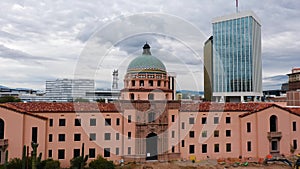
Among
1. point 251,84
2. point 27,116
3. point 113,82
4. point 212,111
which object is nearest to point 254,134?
point 212,111

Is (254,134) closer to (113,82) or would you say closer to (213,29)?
(113,82)

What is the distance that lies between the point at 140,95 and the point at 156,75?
3.94 meters

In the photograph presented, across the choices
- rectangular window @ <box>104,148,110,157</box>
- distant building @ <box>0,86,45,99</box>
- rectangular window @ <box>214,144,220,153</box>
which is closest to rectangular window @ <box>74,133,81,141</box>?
rectangular window @ <box>104,148,110,157</box>

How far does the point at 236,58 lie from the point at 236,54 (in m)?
1.10

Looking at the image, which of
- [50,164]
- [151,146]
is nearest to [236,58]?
[151,146]

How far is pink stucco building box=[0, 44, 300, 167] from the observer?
104 feet

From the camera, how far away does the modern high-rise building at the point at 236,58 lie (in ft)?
236

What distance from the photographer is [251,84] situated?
72.6 meters

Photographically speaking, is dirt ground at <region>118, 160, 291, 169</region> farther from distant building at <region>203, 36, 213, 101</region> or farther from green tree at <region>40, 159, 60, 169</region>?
distant building at <region>203, 36, 213, 101</region>

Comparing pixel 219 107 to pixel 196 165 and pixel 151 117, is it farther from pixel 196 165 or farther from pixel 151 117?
pixel 151 117

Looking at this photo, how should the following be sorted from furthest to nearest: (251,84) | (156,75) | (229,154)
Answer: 1. (251,84)
2. (156,75)
3. (229,154)

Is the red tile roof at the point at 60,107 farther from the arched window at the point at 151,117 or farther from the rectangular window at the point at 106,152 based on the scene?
the rectangular window at the point at 106,152

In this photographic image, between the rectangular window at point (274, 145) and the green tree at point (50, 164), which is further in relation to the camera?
the rectangular window at point (274, 145)

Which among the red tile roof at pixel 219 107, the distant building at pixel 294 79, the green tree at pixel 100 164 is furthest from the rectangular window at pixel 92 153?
the distant building at pixel 294 79
